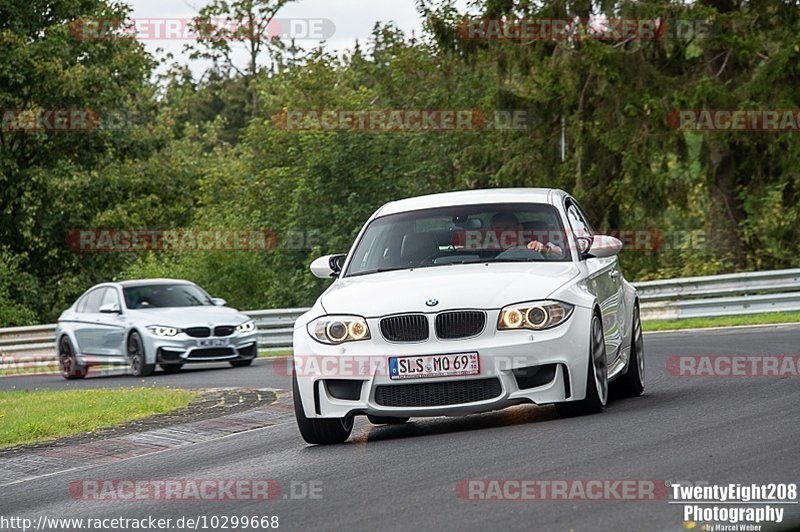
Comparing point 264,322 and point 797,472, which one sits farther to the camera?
point 264,322

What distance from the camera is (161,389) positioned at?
1723 centimetres

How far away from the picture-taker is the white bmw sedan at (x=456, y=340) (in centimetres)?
946

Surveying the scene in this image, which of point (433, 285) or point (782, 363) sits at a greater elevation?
point (433, 285)

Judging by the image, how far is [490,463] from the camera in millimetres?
8117

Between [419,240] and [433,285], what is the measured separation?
3.76 feet

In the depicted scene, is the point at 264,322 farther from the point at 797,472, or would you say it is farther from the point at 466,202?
the point at 797,472

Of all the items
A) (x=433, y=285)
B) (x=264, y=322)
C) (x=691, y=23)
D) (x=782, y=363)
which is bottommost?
(x=264, y=322)

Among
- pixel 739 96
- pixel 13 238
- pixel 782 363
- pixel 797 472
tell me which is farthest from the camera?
Result: pixel 13 238

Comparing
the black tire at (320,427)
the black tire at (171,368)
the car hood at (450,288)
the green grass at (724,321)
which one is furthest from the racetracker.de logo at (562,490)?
the black tire at (171,368)

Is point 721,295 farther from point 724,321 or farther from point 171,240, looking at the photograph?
point 171,240

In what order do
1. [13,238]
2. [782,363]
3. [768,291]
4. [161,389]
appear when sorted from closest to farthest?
[782,363]
[161,389]
[768,291]
[13,238]

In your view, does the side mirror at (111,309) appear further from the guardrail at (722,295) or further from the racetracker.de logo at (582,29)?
the racetracker.de logo at (582,29)

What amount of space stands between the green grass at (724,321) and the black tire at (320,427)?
13581 mm

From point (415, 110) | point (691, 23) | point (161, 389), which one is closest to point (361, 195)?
point (415, 110)
